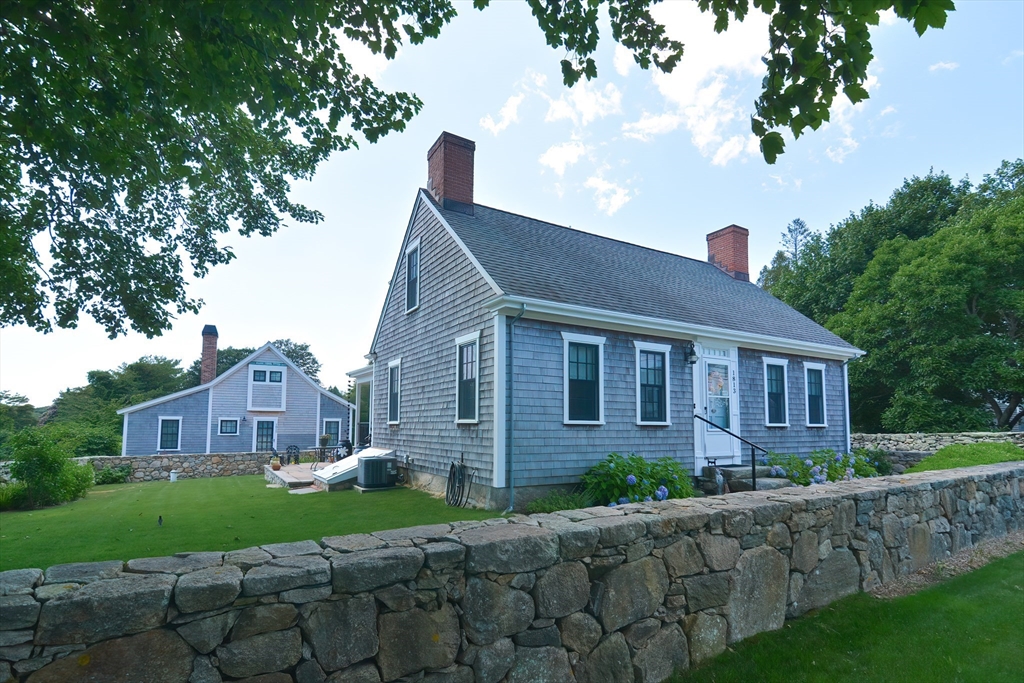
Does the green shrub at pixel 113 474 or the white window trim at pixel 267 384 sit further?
the white window trim at pixel 267 384

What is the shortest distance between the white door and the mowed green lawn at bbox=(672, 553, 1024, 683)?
6.05 meters

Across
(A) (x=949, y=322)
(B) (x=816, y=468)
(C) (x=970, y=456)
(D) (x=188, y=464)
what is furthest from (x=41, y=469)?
(A) (x=949, y=322)

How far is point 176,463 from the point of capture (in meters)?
17.0

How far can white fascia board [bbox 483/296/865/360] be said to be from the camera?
9042mm

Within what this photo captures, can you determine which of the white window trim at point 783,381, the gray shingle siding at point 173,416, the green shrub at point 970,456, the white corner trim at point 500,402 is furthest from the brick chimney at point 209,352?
the green shrub at point 970,456

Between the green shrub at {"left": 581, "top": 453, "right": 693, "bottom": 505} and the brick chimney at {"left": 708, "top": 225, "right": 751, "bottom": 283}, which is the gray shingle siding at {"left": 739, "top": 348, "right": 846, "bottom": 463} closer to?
the green shrub at {"left": 581, "top": 453, "right": 693, "bottom": 505}

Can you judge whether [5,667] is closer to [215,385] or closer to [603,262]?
[603,262]

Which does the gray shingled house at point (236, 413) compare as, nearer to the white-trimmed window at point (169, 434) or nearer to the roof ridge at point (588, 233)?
the white-trimmed window at point (169, 434)

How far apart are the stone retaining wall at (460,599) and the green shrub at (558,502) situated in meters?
3.95

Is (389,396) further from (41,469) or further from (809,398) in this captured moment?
(809,398)

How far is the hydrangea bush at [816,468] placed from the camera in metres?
10.8

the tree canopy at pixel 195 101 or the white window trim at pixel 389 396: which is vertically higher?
the tree canopy at pixel 195 101

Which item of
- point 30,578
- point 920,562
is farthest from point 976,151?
point 30,578

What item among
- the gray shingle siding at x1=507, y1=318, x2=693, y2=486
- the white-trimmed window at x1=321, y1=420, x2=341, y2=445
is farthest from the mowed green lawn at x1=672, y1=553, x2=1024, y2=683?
the white-trimmed window at x1=321, y1=420, x2=341, y2=445
